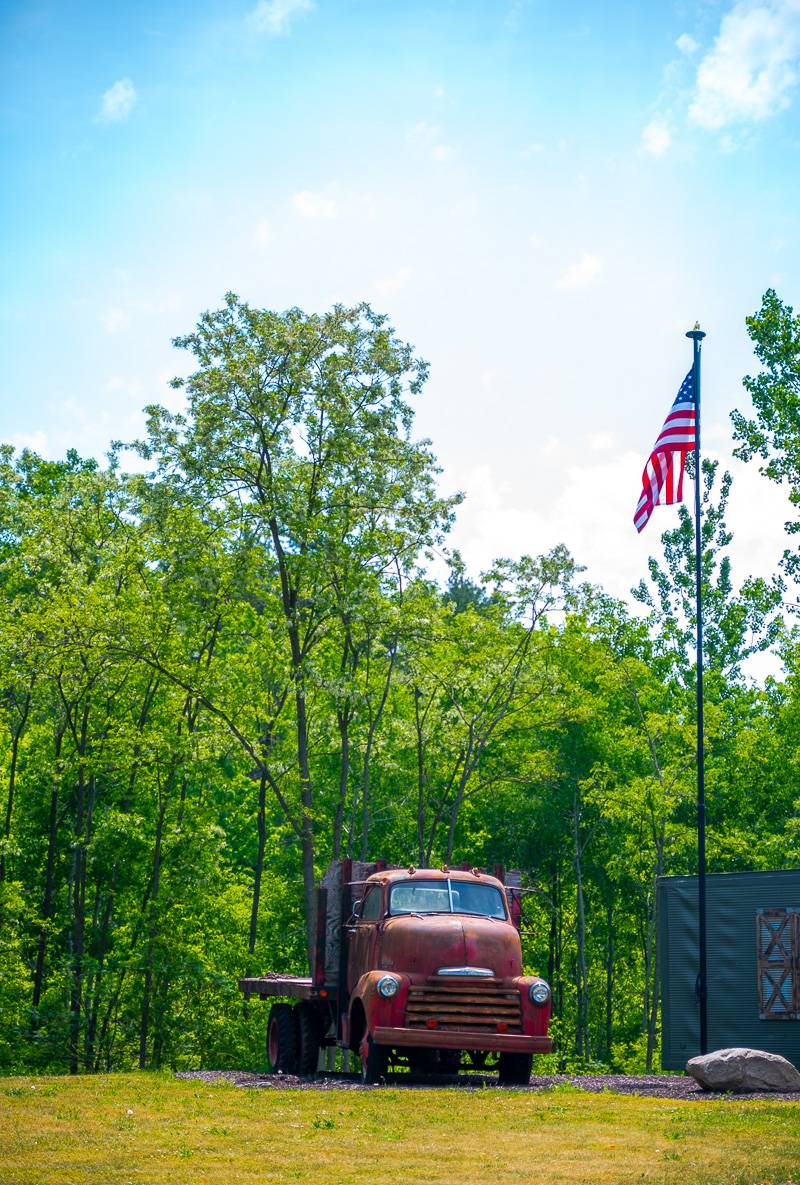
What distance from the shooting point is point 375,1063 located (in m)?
16.4

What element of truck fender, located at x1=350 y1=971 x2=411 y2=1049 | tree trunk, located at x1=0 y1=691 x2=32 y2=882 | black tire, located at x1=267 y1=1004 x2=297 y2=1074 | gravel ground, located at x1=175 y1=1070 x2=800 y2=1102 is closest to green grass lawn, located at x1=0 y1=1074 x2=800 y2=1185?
gravel ground, located at x1=175 y1=1070 x2=800 y2=1102

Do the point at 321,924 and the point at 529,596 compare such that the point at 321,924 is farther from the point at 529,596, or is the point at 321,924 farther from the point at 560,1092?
the point at 529,596

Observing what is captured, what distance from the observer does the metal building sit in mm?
19438

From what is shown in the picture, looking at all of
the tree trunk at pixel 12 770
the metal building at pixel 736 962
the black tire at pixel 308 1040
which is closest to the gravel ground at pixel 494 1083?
the black tire at pixel 308 1040

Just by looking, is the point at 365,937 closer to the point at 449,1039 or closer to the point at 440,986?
the point at 440,986

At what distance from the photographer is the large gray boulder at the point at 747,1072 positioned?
15.4 metres

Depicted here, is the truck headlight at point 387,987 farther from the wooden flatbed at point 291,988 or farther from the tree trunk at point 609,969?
the tree trunk at point 609,969

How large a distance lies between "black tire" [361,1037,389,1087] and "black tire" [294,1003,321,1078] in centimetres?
324

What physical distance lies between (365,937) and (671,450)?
9.79 metres

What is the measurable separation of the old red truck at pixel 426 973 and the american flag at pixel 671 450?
756 centimetres

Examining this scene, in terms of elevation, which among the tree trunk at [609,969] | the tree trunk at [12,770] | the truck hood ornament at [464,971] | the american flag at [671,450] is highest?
the american flag at [671,450]

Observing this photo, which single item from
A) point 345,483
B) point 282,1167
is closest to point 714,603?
point 345,483

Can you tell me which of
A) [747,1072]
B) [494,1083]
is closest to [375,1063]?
[494,1083]

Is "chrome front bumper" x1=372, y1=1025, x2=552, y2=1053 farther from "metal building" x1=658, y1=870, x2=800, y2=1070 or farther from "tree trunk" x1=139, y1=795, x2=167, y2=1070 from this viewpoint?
"tree trunk" x1=139, y1=795, x2=167, y2=1070
